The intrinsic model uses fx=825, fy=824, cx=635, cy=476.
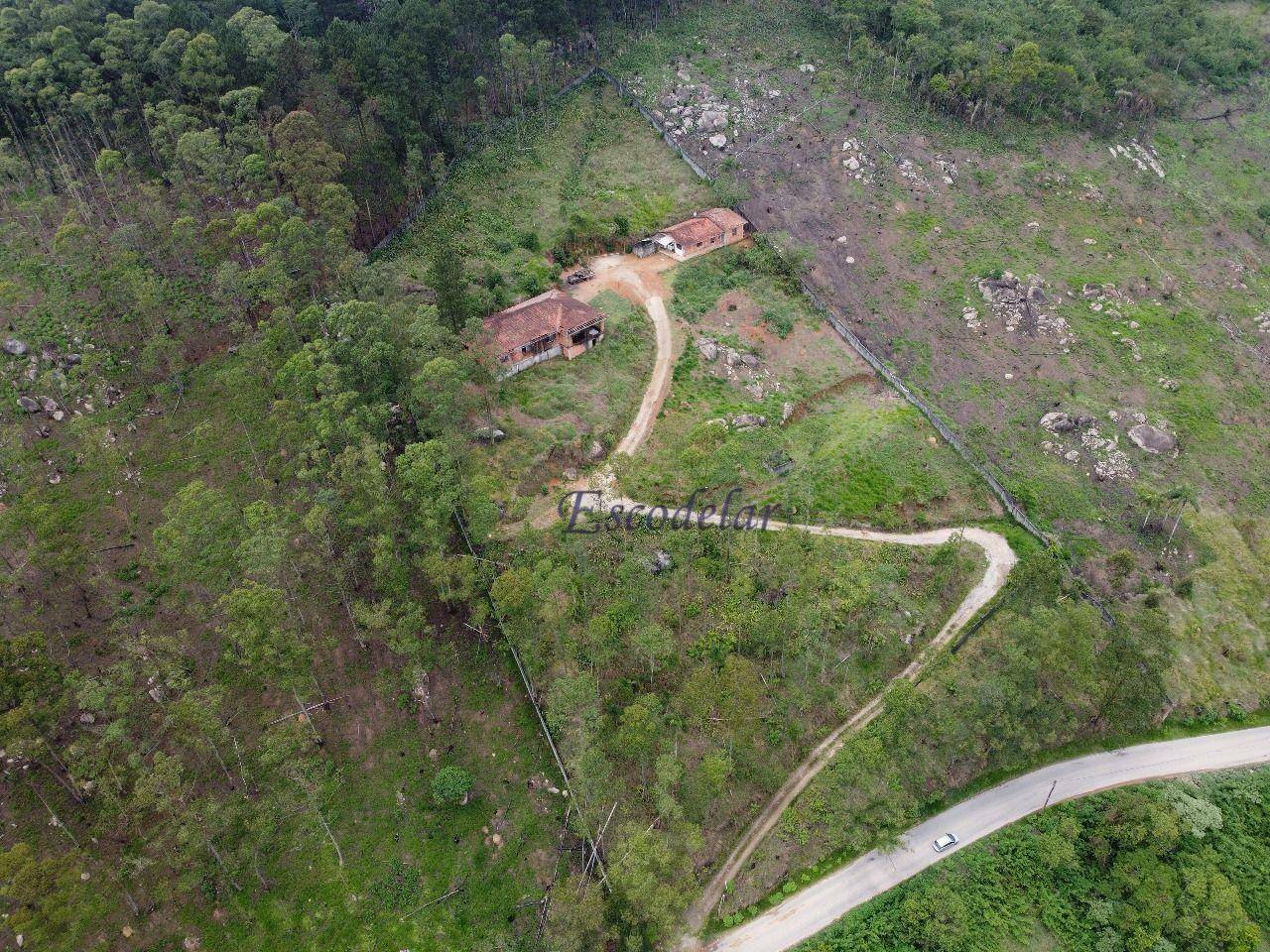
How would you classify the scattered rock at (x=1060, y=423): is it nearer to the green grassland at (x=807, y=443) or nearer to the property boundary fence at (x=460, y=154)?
the green grassland at (x=807, y=443)

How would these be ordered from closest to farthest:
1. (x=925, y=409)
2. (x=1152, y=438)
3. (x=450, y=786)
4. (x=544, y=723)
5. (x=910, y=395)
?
(x=450, y=786), (x=544, y=723), (x=1152, y=438), (x=925, y=409), (x=910, y=395)

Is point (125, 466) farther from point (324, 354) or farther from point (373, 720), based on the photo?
point (373, 720)

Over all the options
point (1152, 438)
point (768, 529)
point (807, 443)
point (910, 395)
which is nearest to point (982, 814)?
point (768, 529)

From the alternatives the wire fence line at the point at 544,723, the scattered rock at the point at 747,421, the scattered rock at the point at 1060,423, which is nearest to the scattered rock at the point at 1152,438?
the scattered rock at the point at 1060,423

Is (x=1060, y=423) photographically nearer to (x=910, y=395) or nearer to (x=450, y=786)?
(x=910, y=395)

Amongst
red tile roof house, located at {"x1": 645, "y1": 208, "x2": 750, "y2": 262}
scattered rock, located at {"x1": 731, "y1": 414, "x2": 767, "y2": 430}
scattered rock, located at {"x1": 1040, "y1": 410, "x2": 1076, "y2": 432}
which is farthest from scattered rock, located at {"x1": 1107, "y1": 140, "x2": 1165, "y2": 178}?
scattered rock, located at {"x1": 731, "y1": 414, "x2": 767, "y2": 430}

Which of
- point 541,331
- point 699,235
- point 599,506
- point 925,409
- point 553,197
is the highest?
point 553,197

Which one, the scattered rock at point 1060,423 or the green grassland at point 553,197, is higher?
the green grassland at point 553,197

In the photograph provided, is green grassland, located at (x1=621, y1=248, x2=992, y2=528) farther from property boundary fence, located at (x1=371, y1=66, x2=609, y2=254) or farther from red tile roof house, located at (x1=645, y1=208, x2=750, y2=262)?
property boundary fence, located at (x1=371, y1=66, x2=609, y2=254)
